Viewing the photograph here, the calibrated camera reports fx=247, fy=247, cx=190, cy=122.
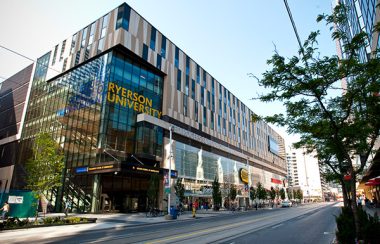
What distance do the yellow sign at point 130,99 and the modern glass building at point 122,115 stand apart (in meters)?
0.16

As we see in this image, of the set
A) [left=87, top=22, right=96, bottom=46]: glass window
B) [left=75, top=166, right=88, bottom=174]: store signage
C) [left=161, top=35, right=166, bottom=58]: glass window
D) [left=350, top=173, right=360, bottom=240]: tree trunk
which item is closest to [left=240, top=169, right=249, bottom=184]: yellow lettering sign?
[left=161, top=35, right=166, bottom=58]: glass window

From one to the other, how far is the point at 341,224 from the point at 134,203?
34.5 m

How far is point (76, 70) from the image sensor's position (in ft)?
143

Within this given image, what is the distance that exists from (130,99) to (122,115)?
318 cm

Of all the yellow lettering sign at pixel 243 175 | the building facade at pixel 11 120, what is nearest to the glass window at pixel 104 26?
the building facade at pixel 11 120

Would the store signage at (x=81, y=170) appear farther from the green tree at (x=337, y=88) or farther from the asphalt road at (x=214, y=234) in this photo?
the green tree at (x=337, y=88)

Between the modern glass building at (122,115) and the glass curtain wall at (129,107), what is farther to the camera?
the glass curtain wall at (129,107)

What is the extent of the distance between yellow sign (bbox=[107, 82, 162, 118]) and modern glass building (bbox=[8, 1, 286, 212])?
0.16 m

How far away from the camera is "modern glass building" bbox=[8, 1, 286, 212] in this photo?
3591 cm

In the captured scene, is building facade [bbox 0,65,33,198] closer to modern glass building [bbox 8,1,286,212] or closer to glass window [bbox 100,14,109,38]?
modern glass building [bbox 8,1,286,212]

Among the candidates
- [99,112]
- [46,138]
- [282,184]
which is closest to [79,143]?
[99,112]

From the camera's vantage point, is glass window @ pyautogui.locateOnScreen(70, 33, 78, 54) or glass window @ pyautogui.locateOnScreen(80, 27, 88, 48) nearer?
glass window @ pyautogui.locateOnScreen(80, 27, 88, 48)

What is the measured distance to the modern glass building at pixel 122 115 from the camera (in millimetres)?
35906

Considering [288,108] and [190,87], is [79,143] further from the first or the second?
[288,108]
